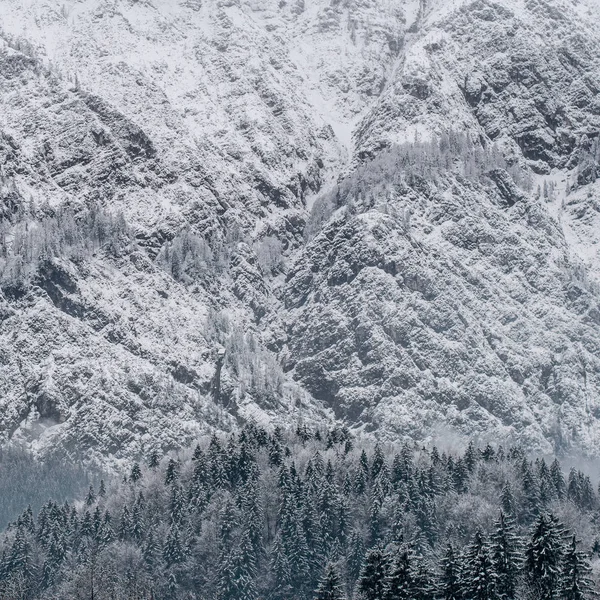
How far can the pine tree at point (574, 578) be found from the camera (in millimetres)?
120312

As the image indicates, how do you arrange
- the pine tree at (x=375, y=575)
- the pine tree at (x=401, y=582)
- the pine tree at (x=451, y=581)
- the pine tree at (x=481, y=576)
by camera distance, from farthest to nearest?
the pine tree at (x=451, y=581) → the pine tree at (x=375, y=575) → the pine tree at (x=481, y=576) → the pine tree at (x=401, y=582)

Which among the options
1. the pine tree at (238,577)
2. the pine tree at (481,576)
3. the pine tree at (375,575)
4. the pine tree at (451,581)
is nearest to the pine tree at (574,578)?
the pine tree at (481,576)

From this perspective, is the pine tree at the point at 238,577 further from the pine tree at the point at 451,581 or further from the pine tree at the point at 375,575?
the pine tree at the point at 451,581

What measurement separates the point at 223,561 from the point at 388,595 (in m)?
80.7

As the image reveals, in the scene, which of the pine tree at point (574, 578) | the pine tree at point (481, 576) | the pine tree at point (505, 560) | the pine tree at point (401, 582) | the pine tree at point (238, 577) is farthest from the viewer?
the pine tree at point (238, 577)

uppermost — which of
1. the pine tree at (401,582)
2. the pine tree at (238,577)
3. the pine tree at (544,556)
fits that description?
the pine tree at (544,556)

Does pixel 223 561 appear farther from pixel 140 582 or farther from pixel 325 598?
pixel 325 598

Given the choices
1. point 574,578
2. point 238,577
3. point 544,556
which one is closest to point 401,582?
point 544,556

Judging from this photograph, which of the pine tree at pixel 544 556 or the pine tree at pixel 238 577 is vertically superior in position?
the pine tree at pixel 544 556

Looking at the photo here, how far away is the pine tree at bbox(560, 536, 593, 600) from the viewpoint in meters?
120

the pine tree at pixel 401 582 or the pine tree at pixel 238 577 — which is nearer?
the pine tree at pixel 401 582

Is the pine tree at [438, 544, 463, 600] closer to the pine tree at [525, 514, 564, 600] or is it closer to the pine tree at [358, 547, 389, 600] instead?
the pine tree at [358, 547, 389, 600]

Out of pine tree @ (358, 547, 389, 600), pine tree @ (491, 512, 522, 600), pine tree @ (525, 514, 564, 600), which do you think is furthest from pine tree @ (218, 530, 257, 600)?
pine tree @ (525, 514, 564, 600)

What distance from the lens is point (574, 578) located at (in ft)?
397
